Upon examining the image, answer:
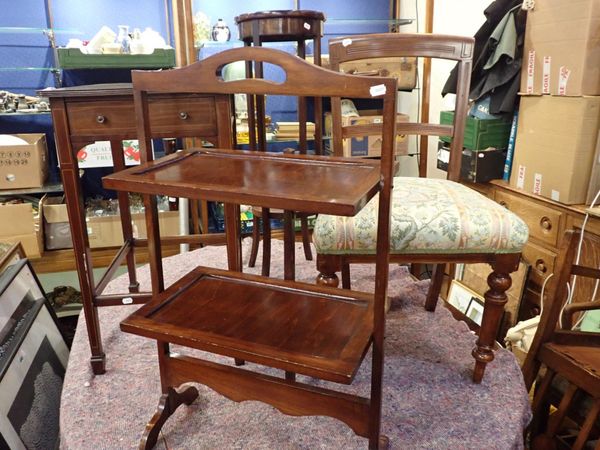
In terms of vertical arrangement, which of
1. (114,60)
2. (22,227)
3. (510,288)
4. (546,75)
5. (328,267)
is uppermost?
(114,60)

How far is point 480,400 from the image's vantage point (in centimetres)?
124

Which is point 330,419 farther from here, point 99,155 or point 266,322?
point 99,155

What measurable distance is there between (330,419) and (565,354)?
2.50 ft

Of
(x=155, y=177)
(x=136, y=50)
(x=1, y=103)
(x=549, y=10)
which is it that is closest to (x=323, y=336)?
(x=155, y=177)

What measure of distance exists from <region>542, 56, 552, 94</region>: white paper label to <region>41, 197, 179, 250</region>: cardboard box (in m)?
1.85

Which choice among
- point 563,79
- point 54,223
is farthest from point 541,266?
point 54,223

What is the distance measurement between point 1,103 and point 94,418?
199cm

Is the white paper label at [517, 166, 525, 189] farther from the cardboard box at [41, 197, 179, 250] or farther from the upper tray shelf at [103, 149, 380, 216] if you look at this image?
the cardboard box at [41, 197, 179, 250]

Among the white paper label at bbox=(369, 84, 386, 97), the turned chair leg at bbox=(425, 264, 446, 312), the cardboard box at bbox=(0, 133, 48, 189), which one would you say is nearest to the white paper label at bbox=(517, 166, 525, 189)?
the turned chair leg at bbox=(425, 264, 446, 312)

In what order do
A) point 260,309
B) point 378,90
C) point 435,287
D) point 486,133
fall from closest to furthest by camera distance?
point 378,90
point 260,309
point 435,287
point 486,133

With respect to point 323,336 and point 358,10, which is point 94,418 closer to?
point 323,336

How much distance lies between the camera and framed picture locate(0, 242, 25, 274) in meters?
1.87

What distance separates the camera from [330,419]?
119 cm

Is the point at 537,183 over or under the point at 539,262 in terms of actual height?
over
